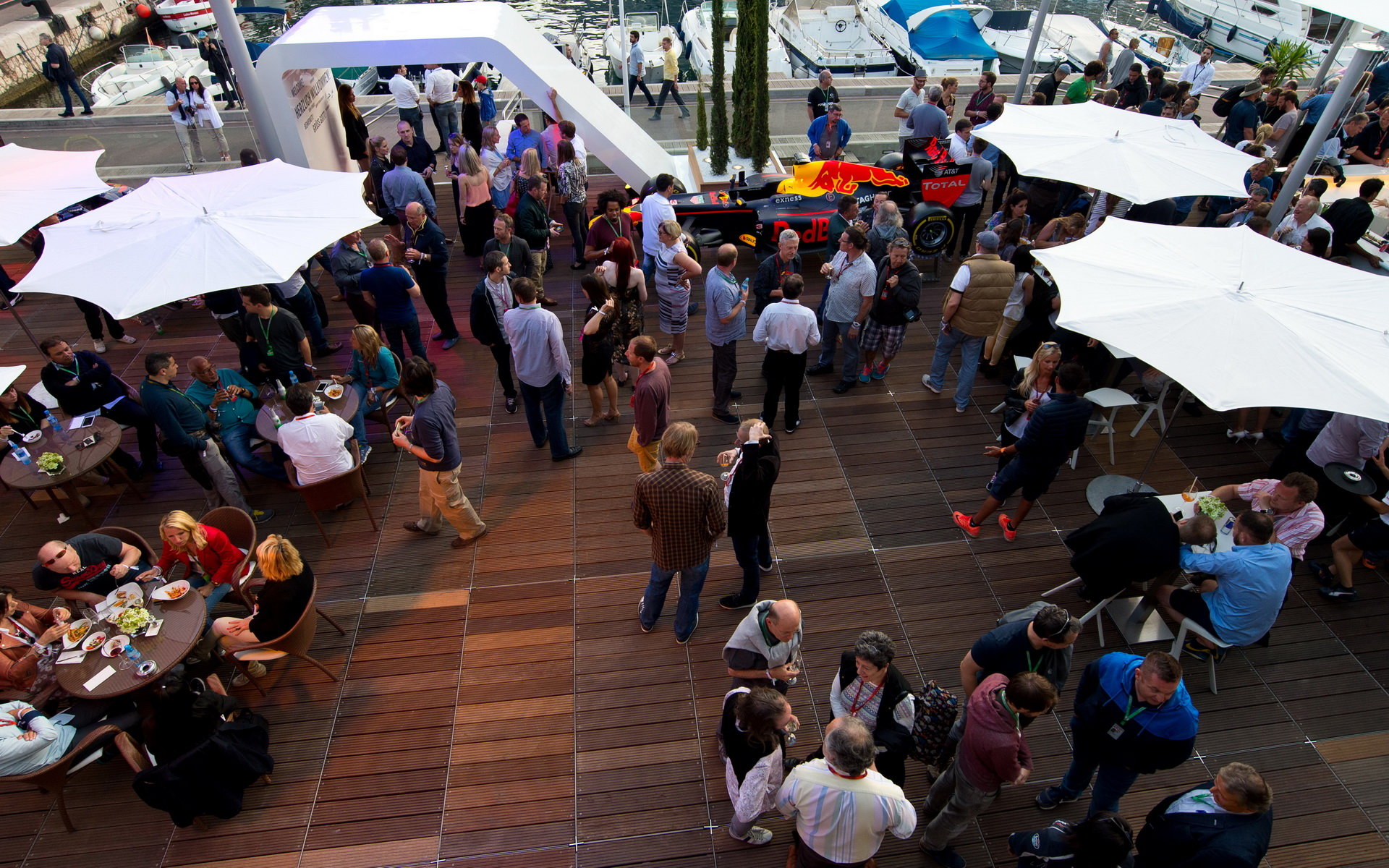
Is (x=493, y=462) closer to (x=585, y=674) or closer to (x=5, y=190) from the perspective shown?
(x=585, y=674)

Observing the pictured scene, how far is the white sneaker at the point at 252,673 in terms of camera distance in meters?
4.68

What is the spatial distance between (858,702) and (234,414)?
17.1ft

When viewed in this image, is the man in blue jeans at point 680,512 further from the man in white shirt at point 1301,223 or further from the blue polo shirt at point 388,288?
the man in white shirt at point 1301,223

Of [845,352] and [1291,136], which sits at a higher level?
[1291,136]

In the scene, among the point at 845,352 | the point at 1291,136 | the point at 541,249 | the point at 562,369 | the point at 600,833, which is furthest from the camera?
the point at 1291,136

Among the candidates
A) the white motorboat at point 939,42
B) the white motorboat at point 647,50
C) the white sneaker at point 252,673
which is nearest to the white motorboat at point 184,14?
the white motorboat at point 647,50

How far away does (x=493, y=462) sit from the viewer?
21.0 ft

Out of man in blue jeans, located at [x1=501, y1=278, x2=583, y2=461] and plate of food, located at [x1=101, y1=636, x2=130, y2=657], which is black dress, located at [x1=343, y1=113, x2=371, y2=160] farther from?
plate of food, located at [x1=101, y1=636, x2=130, y2=657]

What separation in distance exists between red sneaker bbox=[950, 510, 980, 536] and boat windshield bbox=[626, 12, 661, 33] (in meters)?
20.5

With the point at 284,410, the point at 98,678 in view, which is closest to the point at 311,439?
the point at 284,410

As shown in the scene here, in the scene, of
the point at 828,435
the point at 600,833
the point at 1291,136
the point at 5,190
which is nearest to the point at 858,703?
the point at 600,833

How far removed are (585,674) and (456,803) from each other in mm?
1038

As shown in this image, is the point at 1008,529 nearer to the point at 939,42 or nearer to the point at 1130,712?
the point at 1130,712

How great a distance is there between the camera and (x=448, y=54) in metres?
8.36
